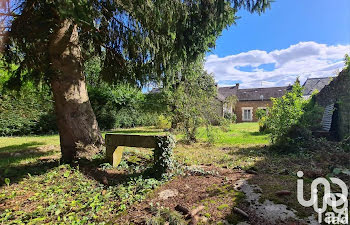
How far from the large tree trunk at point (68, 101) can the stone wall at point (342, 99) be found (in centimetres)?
782

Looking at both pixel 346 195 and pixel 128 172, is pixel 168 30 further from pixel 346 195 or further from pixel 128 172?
pixel 346 195

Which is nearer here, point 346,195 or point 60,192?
point 346,195

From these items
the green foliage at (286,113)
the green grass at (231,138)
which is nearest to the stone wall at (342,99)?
the green foliage at (286,113)

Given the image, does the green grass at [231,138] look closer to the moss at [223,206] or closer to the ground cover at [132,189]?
the ground cover at [132,189]

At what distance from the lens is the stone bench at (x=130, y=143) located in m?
3.91

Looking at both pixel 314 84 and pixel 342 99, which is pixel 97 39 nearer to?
pixel 342 99

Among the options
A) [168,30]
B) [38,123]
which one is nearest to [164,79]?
[168,30]

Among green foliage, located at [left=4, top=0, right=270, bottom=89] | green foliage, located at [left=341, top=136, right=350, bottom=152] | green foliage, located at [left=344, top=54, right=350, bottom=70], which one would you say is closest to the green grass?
green foliage, located at [left=341, top=136, right=350, bottom=152]

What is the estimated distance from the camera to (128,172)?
432 cm

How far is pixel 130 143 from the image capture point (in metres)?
4.36

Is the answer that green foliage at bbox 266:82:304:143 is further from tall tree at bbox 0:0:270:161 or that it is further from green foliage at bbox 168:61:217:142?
tall tree at bbox 0:0:270:161

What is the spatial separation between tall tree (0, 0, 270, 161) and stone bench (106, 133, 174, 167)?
2.53 ft

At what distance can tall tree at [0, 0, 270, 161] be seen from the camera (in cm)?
431

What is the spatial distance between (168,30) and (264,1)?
8.26ft
